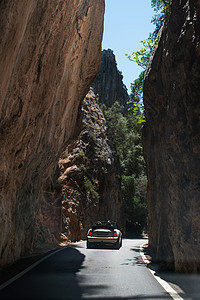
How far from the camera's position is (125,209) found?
151 ft

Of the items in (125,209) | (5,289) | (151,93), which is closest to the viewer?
(5,289)

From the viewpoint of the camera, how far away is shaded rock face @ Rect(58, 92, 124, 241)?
2683 cm

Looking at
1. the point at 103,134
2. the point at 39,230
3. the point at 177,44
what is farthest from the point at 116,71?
the point at 177,44

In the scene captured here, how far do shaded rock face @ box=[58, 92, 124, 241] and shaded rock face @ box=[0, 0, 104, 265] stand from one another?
8675mm

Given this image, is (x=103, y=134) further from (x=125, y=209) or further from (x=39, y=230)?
(x=39, y=230)

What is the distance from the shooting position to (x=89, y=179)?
108 feet

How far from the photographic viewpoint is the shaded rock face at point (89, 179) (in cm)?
2683

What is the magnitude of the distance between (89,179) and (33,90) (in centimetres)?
2350

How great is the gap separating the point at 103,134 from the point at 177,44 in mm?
30473

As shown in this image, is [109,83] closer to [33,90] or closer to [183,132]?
[33,90]

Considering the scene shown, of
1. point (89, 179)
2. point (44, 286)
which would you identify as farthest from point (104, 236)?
point (89, 179)

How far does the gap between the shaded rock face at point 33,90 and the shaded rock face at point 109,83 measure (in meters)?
55.5

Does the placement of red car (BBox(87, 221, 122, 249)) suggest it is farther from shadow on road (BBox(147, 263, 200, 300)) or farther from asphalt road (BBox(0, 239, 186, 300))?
shadow on road (BBox(147, 263, 200, 300))

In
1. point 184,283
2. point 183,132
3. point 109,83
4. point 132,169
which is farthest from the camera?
point 109,83
